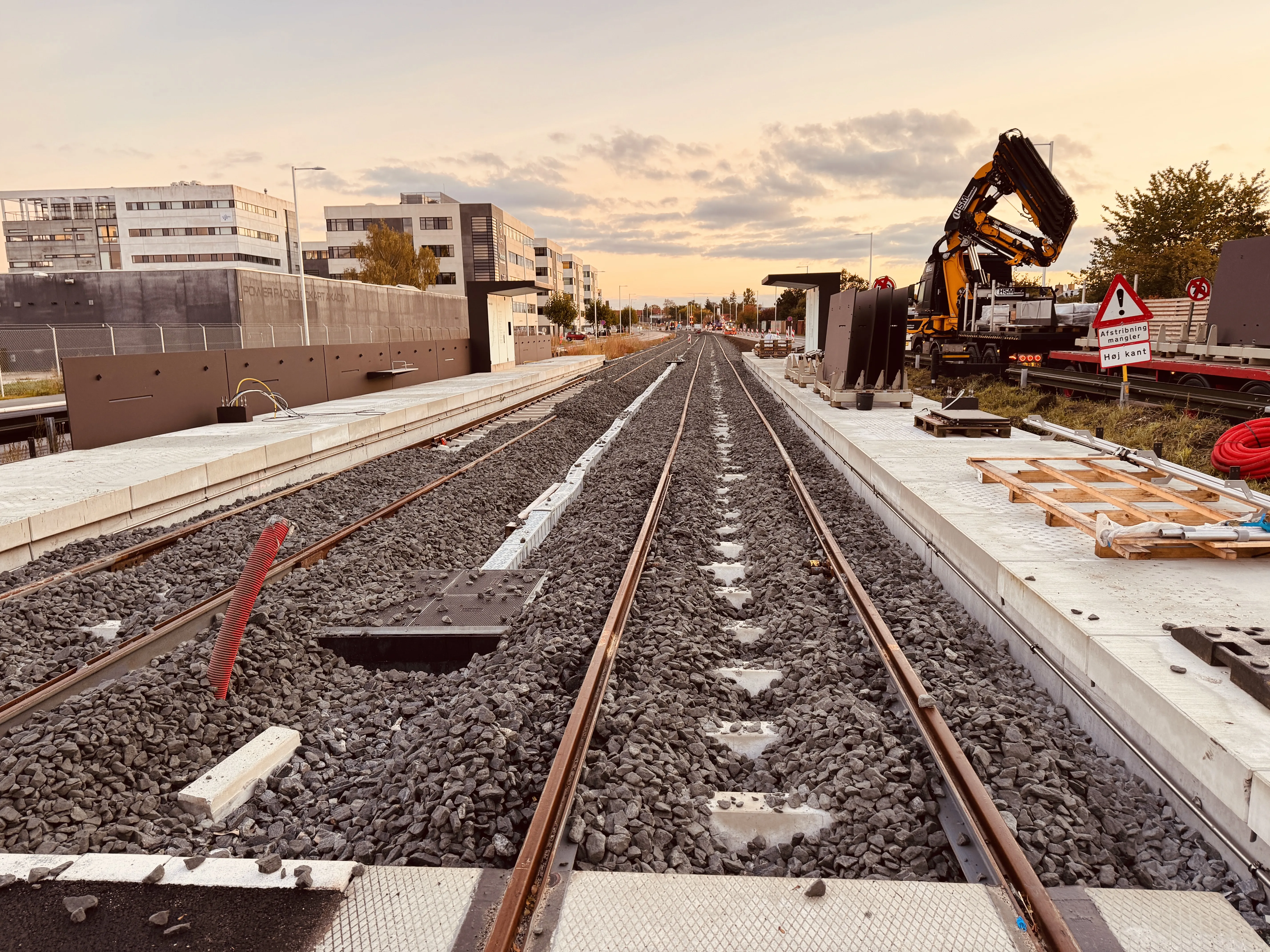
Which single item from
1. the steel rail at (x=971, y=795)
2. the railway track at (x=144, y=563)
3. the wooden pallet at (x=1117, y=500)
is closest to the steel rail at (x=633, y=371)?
the railway track at (x=144, y=563)

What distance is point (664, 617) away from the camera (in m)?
6.09

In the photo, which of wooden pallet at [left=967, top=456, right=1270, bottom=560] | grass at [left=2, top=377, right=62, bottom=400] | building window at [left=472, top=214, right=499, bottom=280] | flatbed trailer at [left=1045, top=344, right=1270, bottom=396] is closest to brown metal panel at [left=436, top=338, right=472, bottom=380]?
grass at [left=2, top=377, right=62, bottom=400]

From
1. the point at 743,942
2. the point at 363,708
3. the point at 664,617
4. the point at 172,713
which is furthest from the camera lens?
the point at 664,617

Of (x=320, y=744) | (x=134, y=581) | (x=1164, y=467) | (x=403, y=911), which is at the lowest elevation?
(x=320, y=744)

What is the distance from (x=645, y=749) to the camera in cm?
414

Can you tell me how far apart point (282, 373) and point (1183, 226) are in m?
45.3

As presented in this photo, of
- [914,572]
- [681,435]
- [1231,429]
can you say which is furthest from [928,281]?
[914,572]

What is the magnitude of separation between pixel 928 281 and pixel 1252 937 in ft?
87.7

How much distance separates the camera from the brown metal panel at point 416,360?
24.9 metres

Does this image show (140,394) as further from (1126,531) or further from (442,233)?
(442,233)

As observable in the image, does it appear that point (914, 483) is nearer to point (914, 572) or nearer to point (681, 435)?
point (914, 572)

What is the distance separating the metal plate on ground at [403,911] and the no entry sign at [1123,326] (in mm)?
9766

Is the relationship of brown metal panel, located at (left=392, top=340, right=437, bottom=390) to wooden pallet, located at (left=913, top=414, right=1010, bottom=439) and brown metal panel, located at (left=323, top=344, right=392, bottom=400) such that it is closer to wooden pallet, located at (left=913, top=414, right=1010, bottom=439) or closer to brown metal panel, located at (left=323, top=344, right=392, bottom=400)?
brown metal panel, located at (left=323, top=344, right=392, bottom=400)

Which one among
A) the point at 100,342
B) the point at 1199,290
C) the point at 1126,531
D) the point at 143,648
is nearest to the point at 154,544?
the point at 143,648
